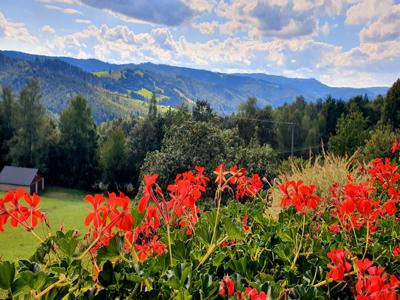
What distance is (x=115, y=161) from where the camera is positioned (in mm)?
29406

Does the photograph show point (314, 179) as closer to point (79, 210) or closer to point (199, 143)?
point (199, 143)

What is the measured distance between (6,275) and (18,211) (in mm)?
247

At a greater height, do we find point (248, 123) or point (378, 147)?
point (378, 147)

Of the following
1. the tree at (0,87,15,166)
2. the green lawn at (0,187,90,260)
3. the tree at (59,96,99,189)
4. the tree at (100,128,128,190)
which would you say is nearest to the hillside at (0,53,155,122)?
the tree at (0,87,15,166)

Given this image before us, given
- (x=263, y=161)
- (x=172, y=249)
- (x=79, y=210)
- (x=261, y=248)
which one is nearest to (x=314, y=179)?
(x=261, y=248)

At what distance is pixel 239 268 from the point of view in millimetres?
1094

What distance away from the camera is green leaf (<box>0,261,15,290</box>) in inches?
30.7

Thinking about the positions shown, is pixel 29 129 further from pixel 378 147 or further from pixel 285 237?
pixel 285 237

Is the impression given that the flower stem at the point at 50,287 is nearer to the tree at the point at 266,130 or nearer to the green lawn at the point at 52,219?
the green lawn at the point at 52,219

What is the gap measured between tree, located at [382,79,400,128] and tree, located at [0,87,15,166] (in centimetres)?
2527

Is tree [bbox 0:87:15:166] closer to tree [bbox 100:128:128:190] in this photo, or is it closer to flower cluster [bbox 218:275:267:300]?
tree [bbox 100:128:128:190]

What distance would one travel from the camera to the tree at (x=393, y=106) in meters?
21.9

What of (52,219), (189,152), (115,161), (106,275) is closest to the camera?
(106,275)

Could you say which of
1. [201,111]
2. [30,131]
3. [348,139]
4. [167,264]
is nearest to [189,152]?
[348,139]
